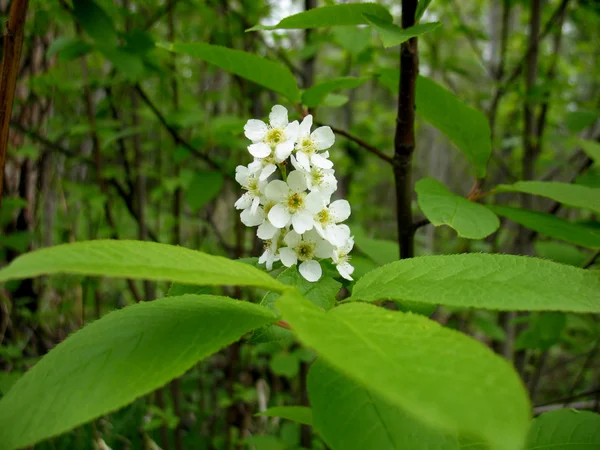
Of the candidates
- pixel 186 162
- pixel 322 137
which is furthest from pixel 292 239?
pixel 186 162

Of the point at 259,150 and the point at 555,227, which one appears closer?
the point at 259,150

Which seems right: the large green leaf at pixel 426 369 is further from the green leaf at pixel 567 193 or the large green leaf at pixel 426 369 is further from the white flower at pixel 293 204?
the green leaf at pixel 567 193

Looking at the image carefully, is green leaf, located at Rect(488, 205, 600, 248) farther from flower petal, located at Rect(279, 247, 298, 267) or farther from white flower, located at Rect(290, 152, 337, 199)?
flower petal, located at Rect(279, 247, 298, 267)

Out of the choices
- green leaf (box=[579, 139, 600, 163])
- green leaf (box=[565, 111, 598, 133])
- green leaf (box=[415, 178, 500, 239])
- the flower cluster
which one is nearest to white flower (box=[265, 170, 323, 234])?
the flower cluster

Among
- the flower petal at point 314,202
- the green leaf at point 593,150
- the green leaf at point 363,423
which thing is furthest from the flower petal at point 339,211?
the green leaf at point 593,150

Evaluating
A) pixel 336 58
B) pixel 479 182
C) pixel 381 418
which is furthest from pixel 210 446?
pixel 336 58

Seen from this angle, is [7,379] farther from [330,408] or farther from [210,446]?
[210,446]

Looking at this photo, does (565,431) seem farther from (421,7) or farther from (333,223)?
(421,7)
